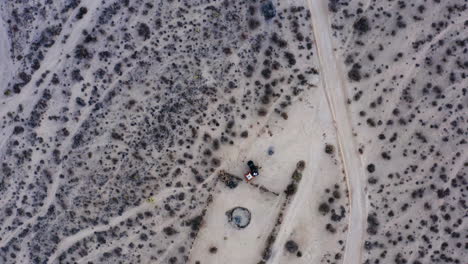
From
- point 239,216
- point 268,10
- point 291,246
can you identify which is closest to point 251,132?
point 239,216

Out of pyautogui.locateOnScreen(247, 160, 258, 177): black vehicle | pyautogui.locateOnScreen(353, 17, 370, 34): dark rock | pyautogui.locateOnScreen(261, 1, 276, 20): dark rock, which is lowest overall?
pyautogui.locateOnScreen(247, 160, 258, 177): black vehicle

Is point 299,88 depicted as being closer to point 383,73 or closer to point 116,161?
point 383,73

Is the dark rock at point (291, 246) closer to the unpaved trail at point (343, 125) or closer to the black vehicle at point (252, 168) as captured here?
the unpaved trail at point (343, 125)

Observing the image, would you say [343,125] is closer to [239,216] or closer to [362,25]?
[362,25]

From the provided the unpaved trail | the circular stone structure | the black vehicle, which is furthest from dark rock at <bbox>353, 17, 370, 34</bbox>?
the circular stone structure

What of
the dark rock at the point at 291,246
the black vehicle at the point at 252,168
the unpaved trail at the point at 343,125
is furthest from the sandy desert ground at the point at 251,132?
the black vehicle at the point at 252,168

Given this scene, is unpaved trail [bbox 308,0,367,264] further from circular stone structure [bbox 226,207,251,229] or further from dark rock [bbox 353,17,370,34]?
circular stone structure [bbox 226,207,251,229]
